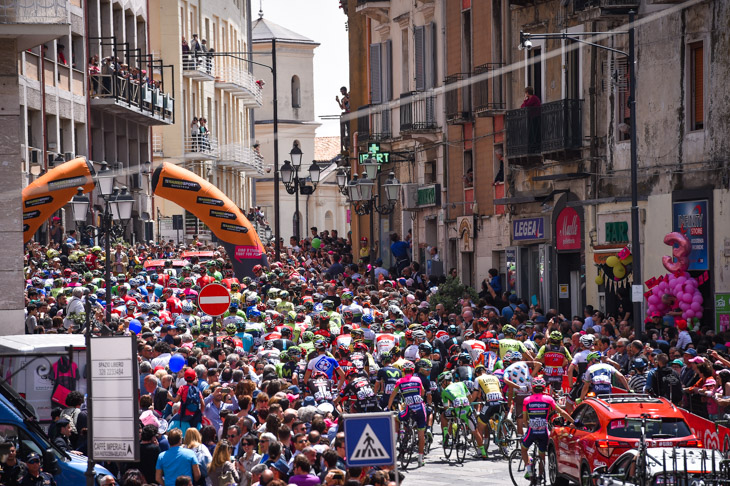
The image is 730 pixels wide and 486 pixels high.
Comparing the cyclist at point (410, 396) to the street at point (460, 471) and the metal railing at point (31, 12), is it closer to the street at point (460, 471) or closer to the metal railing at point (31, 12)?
the street at point (460, 471)

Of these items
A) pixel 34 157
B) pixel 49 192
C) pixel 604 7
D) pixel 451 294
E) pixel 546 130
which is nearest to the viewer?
pixel 604 7

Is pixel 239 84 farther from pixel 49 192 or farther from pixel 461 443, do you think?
pixel 461 443

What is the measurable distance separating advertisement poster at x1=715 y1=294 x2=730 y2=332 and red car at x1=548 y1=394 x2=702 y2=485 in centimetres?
870

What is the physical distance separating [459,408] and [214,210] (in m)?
13.8

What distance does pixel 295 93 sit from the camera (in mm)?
108625

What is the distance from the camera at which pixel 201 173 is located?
70.5 meters

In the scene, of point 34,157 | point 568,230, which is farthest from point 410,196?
point 568,230

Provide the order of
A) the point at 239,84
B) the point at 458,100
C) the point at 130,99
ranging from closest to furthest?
the point at 458,100 → the point at 130,99 → the point at 239,84

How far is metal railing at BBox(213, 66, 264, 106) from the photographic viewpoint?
77188 millimetres

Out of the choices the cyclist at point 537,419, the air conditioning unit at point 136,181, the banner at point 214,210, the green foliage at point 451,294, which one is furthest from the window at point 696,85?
the air conditioning unit at point 136,181

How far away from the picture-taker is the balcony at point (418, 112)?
44484mm

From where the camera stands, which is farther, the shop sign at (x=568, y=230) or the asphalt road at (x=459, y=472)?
the shop sign at (x=568, y=230)

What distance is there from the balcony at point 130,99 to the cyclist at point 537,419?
1281 inches

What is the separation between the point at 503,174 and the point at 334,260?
20.6 ft
